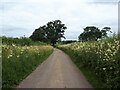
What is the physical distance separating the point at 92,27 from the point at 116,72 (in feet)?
191

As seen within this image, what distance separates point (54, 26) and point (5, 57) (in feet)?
261

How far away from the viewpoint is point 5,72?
8250 mm

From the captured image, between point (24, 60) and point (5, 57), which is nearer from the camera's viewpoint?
point (5, 57)

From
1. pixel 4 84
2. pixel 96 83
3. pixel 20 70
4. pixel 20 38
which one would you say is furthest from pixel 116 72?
pixel 20 38

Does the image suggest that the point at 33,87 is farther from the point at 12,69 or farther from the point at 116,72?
the point at 116,72

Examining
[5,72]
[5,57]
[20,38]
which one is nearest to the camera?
[5,72]

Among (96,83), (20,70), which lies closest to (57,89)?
(96,83)

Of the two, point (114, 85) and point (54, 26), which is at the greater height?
point (54, 26)

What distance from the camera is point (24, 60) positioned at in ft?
37.2

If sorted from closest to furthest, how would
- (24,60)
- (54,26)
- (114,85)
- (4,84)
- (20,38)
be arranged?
(114,85) < (4,84) < (24,60) < (20,38) < (54,26)

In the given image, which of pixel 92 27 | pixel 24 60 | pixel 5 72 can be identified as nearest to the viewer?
pixel 5 72

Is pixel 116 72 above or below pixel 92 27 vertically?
below

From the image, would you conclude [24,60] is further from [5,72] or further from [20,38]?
[20,38]

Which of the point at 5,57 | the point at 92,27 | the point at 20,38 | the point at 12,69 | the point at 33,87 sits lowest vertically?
the point at 33,87
